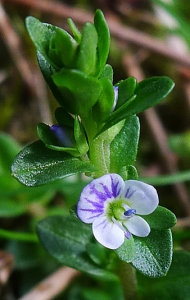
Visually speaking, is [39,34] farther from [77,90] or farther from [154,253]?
[154,253]

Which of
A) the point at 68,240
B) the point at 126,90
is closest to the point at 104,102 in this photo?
the point at 126,90

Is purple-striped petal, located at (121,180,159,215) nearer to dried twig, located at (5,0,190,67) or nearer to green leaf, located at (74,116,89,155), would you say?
green leaf, located at (74,116,89,155)

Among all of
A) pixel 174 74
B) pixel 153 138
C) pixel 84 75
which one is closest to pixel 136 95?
pixel 84 75

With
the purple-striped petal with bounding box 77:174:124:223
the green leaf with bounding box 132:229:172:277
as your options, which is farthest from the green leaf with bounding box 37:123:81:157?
the green leaf with bounding box 132:229:172:277

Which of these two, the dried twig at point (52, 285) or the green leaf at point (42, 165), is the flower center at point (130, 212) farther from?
the dried twig at point (52, 285)

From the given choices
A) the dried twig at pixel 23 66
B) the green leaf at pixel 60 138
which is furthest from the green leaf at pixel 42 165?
the dried twig at pixel 23 66

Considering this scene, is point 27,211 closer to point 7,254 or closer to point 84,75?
point 7,254

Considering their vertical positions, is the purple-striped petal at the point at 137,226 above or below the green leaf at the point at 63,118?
below
